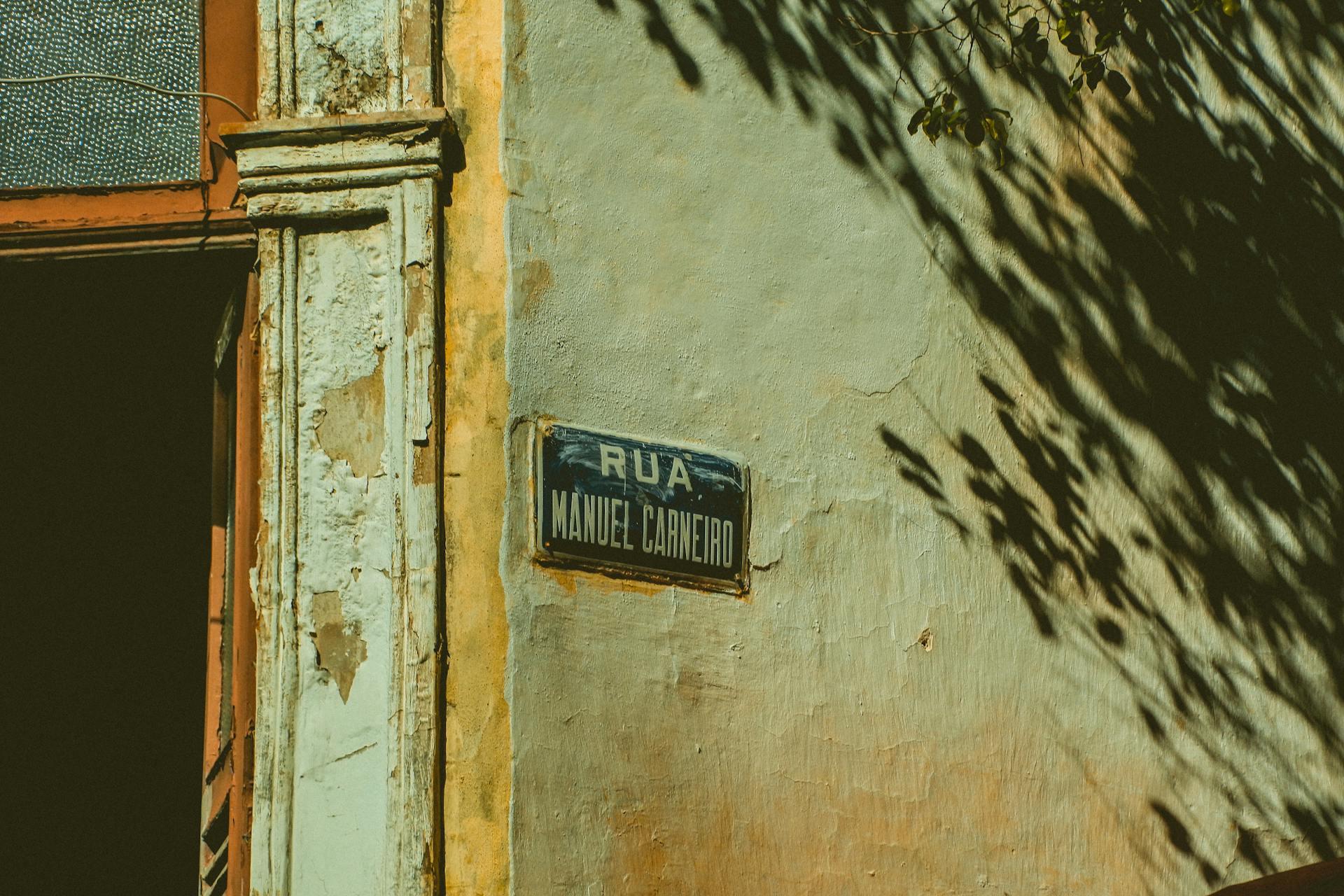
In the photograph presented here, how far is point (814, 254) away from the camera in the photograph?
3.99 metres

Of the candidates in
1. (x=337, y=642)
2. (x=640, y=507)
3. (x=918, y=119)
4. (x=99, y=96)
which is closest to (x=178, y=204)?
(x=99, y=96)

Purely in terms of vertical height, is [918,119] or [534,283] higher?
[918,119]

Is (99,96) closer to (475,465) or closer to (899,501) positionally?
(475,465)

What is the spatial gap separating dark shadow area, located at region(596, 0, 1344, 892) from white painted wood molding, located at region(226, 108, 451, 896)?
0.96 m

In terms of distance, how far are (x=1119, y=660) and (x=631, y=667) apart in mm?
1855

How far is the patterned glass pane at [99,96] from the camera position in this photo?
3.60 meters

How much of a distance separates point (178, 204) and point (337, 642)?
49.8 inches

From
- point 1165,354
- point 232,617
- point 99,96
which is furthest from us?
point 1165,354

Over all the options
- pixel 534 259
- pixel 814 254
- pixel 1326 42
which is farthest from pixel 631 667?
pixel 1326 42

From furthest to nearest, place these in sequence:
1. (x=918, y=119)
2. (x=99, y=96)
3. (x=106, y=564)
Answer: (x=106, y=564) → (x=918, y=119) → (x=99, y=96)

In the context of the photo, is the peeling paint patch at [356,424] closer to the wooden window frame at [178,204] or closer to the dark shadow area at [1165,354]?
the wooden window frame at [178,204]

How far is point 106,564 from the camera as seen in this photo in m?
5.19

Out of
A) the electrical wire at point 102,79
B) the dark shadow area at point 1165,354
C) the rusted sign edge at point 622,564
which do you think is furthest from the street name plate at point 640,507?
the electrical wire at point 102,79

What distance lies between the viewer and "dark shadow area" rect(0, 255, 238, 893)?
3.81 metres
